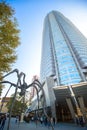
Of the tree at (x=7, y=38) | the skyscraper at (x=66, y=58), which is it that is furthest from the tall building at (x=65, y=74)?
the tree at (x=7, y=38)

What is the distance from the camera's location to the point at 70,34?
93.0 m

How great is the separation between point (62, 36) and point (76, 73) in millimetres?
33875

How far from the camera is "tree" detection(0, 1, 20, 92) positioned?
888 cm

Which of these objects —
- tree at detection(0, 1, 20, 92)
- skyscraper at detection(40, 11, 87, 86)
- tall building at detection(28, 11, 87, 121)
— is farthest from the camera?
skyscraper at detection(40, 11, 87, 86)

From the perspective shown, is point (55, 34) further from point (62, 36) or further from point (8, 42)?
point (8, 42)

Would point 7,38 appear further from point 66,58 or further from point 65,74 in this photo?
point 66,58

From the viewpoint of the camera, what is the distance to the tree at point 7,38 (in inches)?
350

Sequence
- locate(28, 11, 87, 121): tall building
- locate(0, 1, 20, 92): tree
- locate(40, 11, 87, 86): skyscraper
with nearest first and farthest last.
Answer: locate(0, 1, 20, 92): tree → locate(28, 11, 87, 121): tall building → locate(40, 11, 87, 86): skyscraper

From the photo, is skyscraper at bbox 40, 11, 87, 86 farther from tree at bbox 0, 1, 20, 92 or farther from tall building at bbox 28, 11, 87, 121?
tree at bbox 0, 1, 20, 92

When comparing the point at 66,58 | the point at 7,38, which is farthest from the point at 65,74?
the point at 7,38

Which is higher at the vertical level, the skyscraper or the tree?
the skyscraper

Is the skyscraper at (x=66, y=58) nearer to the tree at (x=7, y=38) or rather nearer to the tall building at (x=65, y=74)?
the tall building at (x=65, y=74)

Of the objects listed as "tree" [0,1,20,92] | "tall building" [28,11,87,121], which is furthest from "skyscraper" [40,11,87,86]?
"tree" [0,1,20,92]

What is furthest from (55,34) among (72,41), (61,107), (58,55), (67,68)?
(61,107)
